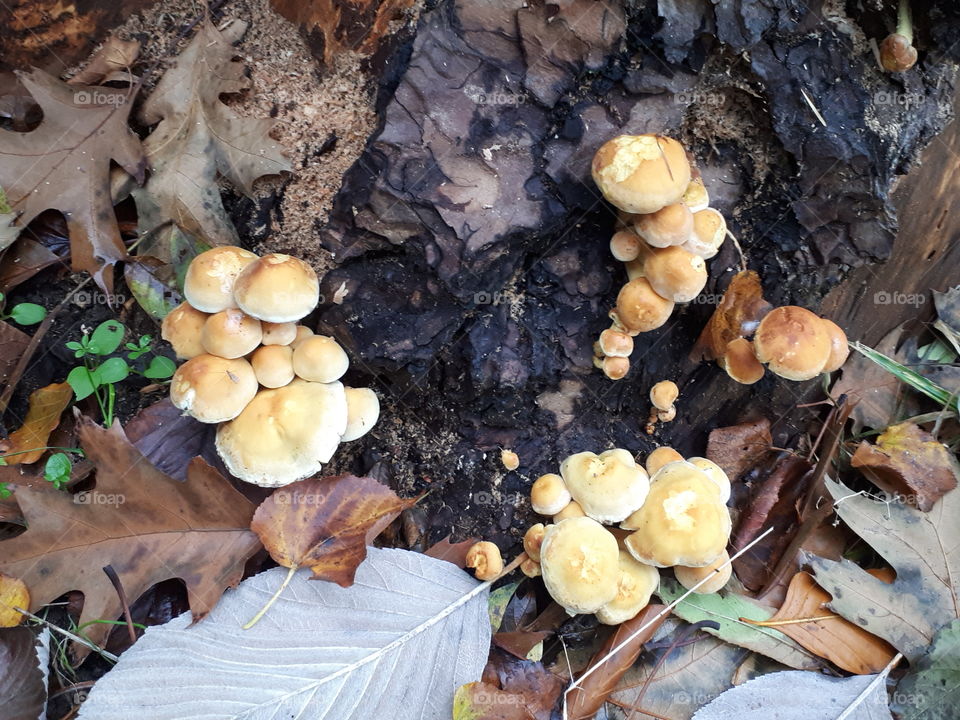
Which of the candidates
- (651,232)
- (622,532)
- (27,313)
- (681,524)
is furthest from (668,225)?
(27,313)

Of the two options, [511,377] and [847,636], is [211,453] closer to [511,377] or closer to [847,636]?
[511,377]

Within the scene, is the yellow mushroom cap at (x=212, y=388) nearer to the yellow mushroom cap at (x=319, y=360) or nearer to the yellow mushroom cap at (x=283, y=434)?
the yellow mushroom cap at (x=283, y=434)

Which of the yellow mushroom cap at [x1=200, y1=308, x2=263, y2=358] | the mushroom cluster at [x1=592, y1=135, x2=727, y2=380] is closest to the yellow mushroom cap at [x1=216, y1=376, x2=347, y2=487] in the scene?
the yellow mushroom cap at [x1=200, y1=308, x2=263, y2=358]

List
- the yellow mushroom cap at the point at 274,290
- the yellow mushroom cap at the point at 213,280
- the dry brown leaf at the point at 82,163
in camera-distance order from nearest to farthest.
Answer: the yellow mushroom cap at the point at 274,290 → the yellow mushroom cap at the point at 213,280 → the dry brown leaf at the point at 82,163

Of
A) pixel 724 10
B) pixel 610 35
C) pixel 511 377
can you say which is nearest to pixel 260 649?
pixel 511 377

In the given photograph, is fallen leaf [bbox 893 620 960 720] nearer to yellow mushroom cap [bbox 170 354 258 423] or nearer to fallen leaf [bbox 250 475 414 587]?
fallen leaf [bbox 250 475 414 587]

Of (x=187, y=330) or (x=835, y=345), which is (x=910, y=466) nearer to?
(x=835, y=345)

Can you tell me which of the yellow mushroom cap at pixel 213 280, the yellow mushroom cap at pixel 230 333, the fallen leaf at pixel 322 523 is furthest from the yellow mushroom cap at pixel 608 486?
the yellow mushroom cap at pixel 213 280
